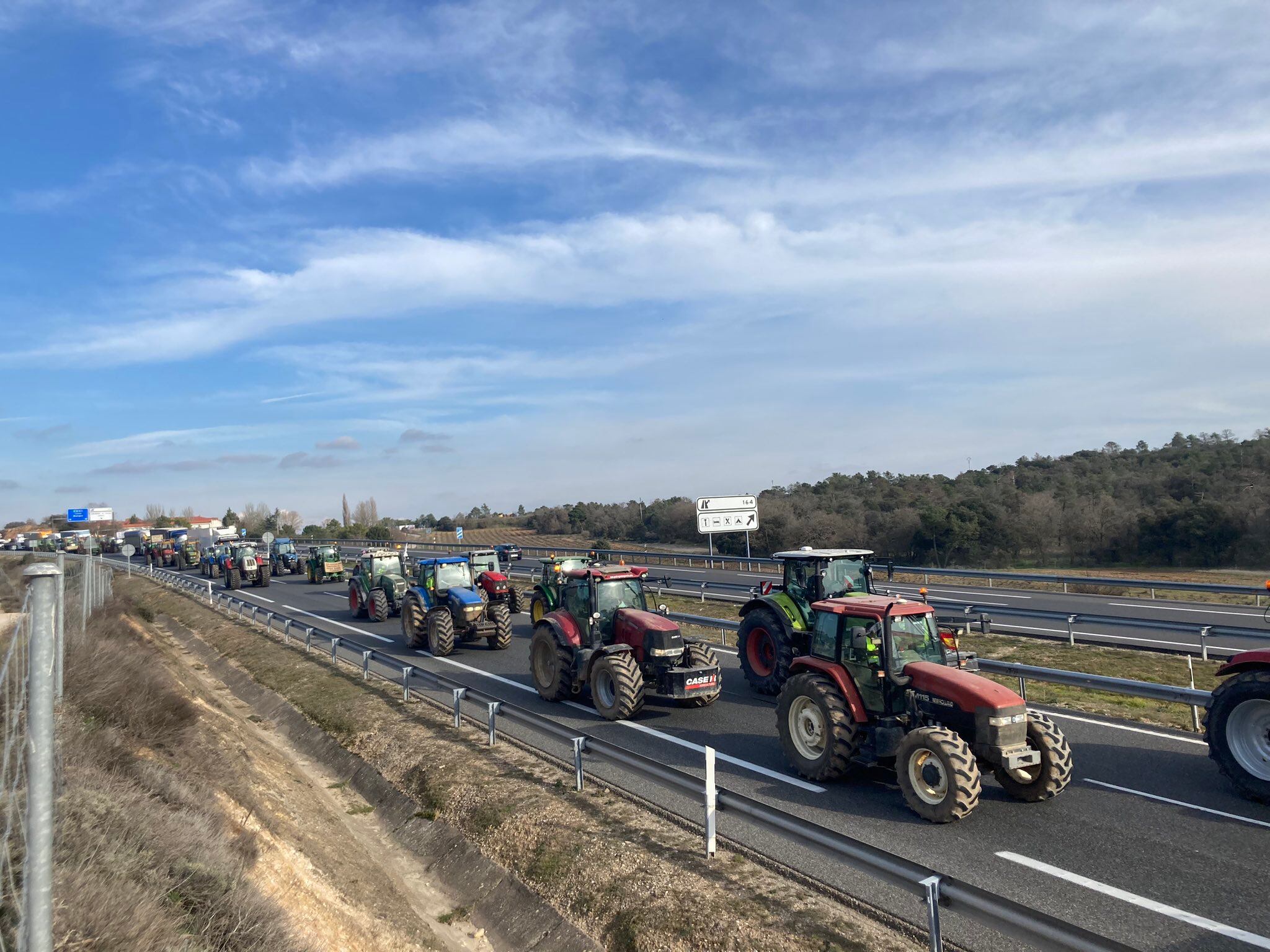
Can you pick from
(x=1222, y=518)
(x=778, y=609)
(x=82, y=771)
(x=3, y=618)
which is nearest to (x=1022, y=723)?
(x=778, y=609)

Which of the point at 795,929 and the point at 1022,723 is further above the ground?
the point at 1022,723

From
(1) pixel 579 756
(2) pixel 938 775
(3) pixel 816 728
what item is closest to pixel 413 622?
(1) pixel 579 756

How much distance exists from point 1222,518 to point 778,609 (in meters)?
31.2

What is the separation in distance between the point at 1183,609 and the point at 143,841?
2523 centimetres

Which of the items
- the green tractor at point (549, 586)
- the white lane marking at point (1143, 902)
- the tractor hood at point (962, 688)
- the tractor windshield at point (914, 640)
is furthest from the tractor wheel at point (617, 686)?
the green tractor at point (549, 586)

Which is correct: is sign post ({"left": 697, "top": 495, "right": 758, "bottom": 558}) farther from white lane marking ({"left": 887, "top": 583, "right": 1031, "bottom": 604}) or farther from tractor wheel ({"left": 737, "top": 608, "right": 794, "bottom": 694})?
tractor wheel ({"left": 737, "top": 608, "right": 794, "bottom": 694})

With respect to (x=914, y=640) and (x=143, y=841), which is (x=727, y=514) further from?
(x=143, y=841)

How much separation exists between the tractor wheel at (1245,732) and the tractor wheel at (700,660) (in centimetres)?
609

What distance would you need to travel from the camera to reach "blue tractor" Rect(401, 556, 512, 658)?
17.7 meters

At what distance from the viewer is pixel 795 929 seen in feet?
19.4

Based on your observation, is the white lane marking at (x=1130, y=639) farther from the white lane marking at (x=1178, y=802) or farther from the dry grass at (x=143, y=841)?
the dry grass at (x=143, y=841)

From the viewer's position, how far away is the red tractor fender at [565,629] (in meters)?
13.0

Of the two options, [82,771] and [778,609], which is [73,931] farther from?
[778,609]

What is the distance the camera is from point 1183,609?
74.3ft
